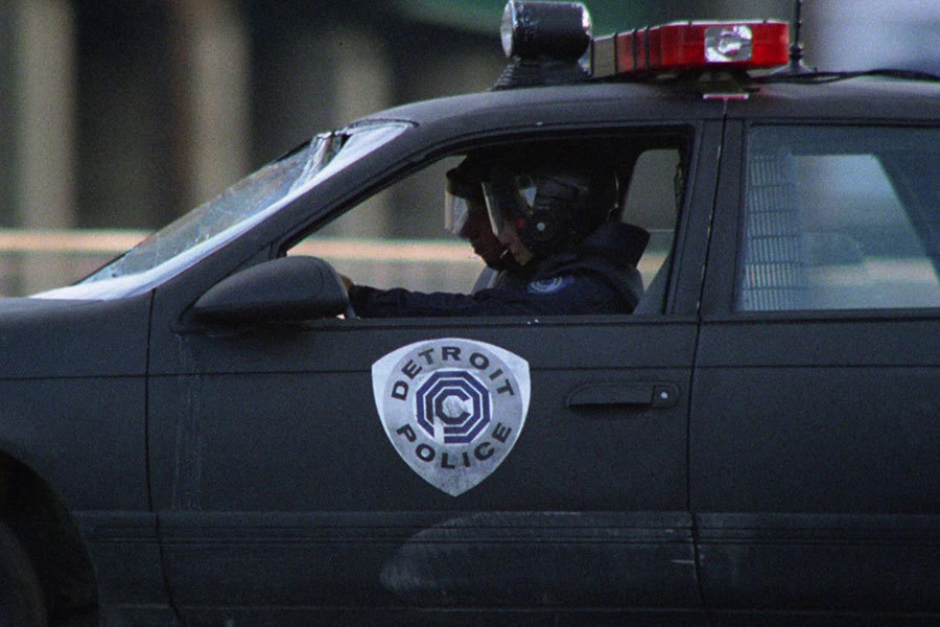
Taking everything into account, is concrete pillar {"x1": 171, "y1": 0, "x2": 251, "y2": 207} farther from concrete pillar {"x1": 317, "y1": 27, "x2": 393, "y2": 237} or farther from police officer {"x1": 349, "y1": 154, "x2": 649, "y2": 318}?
police officer {"x1": 349, "y1": 154, "x2": 649, "y2": 318}

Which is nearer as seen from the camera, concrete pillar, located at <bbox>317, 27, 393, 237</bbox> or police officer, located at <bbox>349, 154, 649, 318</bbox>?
police officer, located at <bbox>349, 154, 649, 318</bbox>

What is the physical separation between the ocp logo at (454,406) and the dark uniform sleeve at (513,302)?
0.87ft

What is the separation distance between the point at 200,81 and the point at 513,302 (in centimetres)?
613

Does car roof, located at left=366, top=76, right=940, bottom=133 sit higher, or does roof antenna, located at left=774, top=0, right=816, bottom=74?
roof antenna, located at left=774, top=0, right=816, bottom=74

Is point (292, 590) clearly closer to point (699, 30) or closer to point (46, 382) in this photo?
point (46, 382)

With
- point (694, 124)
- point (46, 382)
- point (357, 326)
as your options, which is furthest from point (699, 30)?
point (46, 382)

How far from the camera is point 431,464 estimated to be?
9.78ft

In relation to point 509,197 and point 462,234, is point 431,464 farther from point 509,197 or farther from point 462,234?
point 462,234

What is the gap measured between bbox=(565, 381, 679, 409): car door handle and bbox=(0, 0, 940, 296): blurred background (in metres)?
5.56

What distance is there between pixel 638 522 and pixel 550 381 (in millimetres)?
340

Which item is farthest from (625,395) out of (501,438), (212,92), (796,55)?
(212,92)

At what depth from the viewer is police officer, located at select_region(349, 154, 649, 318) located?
329 cm

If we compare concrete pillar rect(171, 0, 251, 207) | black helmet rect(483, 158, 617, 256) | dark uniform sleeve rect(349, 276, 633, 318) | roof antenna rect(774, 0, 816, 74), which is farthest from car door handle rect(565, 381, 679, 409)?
concrete pillar rect(171, 0, 251, 207)

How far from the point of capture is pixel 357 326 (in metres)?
3.04
